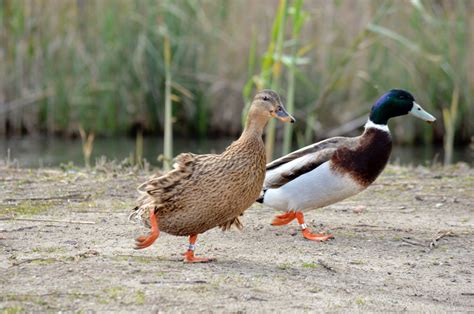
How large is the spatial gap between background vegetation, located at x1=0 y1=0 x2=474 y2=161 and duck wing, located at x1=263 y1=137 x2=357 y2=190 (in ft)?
19.4

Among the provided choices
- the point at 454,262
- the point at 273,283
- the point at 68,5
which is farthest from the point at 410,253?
the point at 68,5

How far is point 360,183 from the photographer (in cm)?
556

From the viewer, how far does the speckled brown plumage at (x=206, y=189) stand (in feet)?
14.5

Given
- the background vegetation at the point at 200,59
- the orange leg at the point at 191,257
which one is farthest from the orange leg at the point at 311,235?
the background vegetation at the point at 200,59

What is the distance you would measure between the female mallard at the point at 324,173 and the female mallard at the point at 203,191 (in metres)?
1.05

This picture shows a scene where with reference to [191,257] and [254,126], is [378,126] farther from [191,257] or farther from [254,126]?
[191,257]

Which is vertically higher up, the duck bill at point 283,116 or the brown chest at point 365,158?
the duck bill at point 283,116

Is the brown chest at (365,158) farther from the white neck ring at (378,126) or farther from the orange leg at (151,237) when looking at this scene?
the orange leg at (151,237)

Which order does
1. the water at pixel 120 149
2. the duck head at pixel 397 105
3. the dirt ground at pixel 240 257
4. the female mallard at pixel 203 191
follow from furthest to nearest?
the water at pixel 120 149 → the duck head at pixel 397 105 → the female mallard at pixel 203 191 → the dirt ground at pixel 240 257

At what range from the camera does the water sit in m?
10.5

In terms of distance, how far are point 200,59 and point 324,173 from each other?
22.4 ft

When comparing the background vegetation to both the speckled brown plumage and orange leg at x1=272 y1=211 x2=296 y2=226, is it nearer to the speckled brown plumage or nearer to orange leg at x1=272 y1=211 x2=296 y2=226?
orange leg at x1=272 y1=211 x2=296 y2=226

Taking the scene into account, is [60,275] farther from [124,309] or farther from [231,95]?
[231,95]

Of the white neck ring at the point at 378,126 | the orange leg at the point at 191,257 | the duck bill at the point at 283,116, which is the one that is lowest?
the orange leg at the point at 191,257
